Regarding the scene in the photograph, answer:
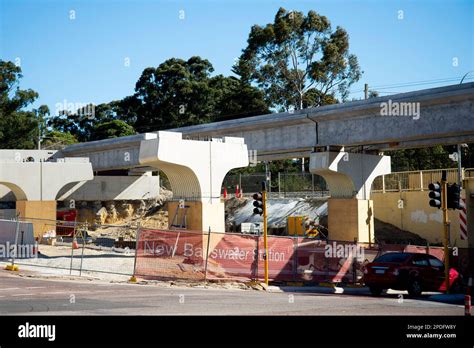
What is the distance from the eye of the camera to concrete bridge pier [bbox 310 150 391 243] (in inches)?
1437

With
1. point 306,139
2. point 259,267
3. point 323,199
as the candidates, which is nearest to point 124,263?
point 259,267

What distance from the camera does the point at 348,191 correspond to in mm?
37688

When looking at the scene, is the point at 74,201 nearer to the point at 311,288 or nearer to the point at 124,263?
the point at 124,263

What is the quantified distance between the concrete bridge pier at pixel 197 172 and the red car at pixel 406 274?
11.8 metres

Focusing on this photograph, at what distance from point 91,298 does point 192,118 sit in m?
60.4

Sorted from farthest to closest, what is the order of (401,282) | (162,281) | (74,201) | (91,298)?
1. (74,201)
2. (162,281)
3. (401,282)
4. (91,298)

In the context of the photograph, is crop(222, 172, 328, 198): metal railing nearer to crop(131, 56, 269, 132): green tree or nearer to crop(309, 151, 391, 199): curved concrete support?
crop(131, 56, 269, 132): green tree

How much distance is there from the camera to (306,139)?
124 ft

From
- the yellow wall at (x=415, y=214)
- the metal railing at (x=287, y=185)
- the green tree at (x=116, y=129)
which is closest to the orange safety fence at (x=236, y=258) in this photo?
the yellow wall at (x=415, y=214)

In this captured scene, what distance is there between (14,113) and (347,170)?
175 ft

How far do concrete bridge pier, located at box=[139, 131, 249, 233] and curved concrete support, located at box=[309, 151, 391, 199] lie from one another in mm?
4562

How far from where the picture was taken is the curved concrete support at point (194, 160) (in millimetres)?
33375

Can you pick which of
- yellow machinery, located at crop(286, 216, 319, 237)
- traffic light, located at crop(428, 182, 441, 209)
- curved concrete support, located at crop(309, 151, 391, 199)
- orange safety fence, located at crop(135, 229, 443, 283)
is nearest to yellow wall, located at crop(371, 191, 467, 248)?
yellow machinery, located at crop(286, 216, 319, 237)

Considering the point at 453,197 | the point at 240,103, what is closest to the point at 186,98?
the point at 240,103
